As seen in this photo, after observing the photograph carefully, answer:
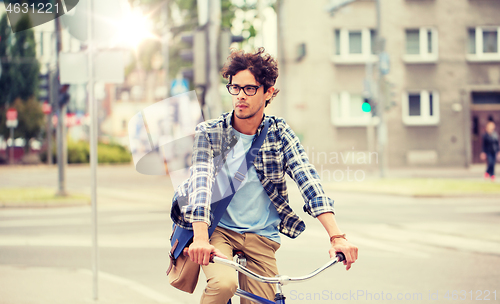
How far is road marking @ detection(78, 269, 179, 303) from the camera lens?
16.1 ft

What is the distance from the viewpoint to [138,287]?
5281 millimetres

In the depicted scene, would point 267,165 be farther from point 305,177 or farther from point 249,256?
point 249,256

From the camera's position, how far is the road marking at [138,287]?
491 cm

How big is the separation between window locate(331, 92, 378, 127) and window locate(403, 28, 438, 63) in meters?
2.95

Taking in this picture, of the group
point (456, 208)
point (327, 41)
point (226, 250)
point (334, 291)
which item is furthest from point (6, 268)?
point (327, 41)

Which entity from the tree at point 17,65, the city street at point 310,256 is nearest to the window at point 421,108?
the city street at point 310,256

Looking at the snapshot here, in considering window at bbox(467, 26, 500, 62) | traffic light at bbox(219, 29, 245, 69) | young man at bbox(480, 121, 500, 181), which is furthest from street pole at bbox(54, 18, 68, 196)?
window at bbox(467, 26, 500, 62)

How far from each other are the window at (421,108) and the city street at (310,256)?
14.3 meters

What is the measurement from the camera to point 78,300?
4.85 m

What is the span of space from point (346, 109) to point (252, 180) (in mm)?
23393

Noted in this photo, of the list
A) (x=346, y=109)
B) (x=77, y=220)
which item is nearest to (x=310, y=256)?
(x=77, y=220)

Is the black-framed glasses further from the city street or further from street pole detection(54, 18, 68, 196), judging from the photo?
street pole detection(54, 18, 68, 196)

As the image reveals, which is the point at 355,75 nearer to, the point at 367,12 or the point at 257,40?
the point at 367,12

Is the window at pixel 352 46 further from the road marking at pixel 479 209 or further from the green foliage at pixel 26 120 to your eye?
the green foliage at pixel 26 120
